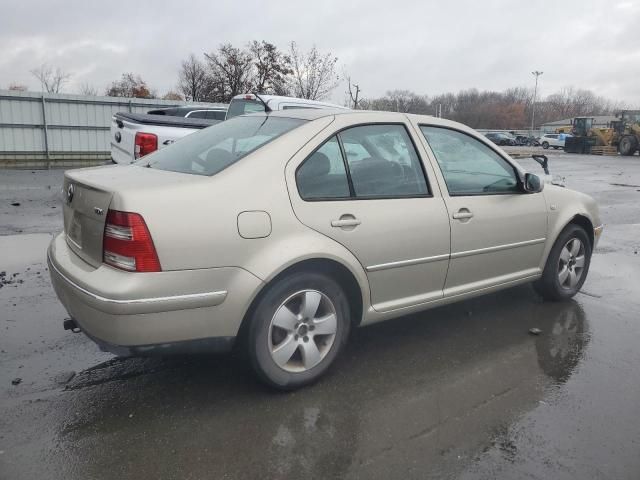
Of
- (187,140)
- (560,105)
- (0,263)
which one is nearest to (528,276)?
(187,140)

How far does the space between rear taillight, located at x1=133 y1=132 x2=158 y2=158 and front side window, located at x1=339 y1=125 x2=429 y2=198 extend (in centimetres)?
445

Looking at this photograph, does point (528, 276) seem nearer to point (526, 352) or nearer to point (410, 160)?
point (526, 352)

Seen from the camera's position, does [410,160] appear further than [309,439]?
Yes

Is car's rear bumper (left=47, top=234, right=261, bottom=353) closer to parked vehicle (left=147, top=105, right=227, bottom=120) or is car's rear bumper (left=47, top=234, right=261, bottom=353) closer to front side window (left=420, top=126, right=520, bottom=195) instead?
front side window (left=420, top=126, right=520, bottom=195)

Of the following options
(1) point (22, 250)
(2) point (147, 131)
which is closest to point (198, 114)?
(2) point (147, 131)

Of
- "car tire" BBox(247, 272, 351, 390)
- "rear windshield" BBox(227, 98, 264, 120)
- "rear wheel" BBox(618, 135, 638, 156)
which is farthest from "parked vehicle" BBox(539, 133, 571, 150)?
"car tire" BBox(247, 272, 351, 390)

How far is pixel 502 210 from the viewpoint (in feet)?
13.4

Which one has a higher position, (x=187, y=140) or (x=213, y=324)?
(x=187, y=140)

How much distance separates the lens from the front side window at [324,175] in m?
3.15

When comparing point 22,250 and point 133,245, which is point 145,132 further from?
point 133,245

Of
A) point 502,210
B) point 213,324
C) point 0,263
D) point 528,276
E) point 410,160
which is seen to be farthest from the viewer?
point 0,263

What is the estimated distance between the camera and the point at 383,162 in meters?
3.58

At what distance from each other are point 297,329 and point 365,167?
1123 mm

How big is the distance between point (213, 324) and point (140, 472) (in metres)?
0.75
